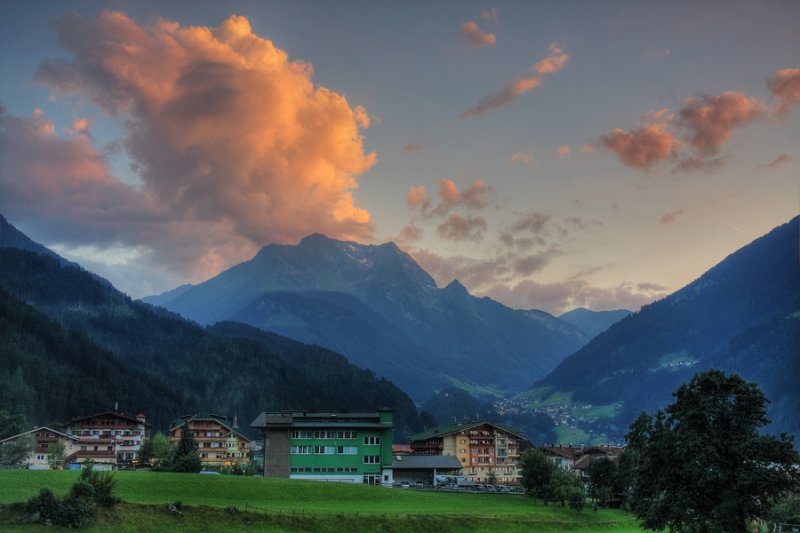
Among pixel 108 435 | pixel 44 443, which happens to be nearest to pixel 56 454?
pixel 44 443

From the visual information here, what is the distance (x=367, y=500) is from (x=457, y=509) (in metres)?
12.3

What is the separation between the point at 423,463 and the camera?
138750mm

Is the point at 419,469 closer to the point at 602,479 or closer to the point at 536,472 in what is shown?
the point at 536,472

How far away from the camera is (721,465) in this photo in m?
61.1

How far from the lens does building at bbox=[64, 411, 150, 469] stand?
526 ft

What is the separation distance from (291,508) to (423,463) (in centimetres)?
6106

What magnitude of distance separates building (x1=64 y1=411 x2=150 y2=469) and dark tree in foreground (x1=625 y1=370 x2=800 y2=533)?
125382mm

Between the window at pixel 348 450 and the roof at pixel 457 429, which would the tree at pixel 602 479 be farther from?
the roof at pixel 457 429

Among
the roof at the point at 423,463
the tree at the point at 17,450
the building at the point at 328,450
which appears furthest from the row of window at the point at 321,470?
the tree at the point at 17,450

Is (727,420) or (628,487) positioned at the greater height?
(727,420)

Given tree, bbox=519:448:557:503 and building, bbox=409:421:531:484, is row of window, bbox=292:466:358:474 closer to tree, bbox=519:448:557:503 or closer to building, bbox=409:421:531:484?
tree, bbox=519:448:557:503

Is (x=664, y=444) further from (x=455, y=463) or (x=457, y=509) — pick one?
(x=455, y=463)

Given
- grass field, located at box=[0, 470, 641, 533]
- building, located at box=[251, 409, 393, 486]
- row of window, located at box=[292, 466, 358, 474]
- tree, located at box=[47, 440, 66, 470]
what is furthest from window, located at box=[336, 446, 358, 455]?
tree, located at box=[47, 440, 66, 470]

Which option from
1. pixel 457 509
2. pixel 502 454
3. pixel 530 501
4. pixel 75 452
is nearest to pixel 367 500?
pixel 457 509
